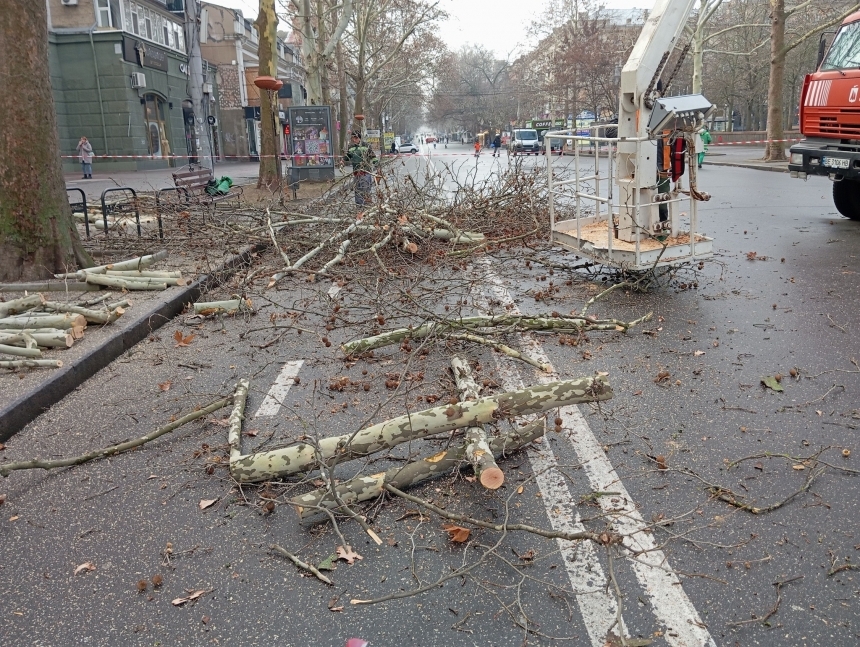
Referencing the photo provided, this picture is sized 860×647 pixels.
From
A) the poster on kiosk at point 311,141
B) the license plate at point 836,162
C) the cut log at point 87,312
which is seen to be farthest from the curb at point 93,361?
the poster on kiosk at point 311,141

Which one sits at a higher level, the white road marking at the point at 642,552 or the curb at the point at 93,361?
the curb at the point at 93,361

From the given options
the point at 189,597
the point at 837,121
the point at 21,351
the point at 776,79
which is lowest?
the point at 189,597

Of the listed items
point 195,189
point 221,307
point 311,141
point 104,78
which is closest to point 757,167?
point 311,141

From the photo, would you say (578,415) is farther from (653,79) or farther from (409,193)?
(409,193)

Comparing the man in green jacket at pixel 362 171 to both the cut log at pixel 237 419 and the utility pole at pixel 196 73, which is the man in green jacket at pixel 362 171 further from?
the cut log at pixel 237 419

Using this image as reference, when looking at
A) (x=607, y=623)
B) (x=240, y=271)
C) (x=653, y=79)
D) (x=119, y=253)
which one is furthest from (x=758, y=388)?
(x=119, y=253)

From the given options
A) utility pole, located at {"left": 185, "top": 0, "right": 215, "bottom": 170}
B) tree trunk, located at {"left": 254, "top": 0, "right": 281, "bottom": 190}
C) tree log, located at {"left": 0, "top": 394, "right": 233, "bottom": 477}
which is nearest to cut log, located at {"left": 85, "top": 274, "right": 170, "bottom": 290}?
tree log, located at {"left": 0, "top": 394, "right": 233, "bottom": 477}

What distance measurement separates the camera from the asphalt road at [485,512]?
2760 millimetres

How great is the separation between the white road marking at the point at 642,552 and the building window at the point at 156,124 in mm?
38030

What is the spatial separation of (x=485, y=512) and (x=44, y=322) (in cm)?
470

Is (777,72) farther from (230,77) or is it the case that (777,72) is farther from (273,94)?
(230,77)

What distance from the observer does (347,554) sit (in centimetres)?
318

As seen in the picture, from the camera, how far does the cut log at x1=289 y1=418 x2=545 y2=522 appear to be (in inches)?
135

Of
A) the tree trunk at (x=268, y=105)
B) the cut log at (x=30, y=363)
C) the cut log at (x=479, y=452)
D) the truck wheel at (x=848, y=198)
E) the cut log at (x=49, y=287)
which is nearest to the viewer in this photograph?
the cut log at (x=479, y=452)
